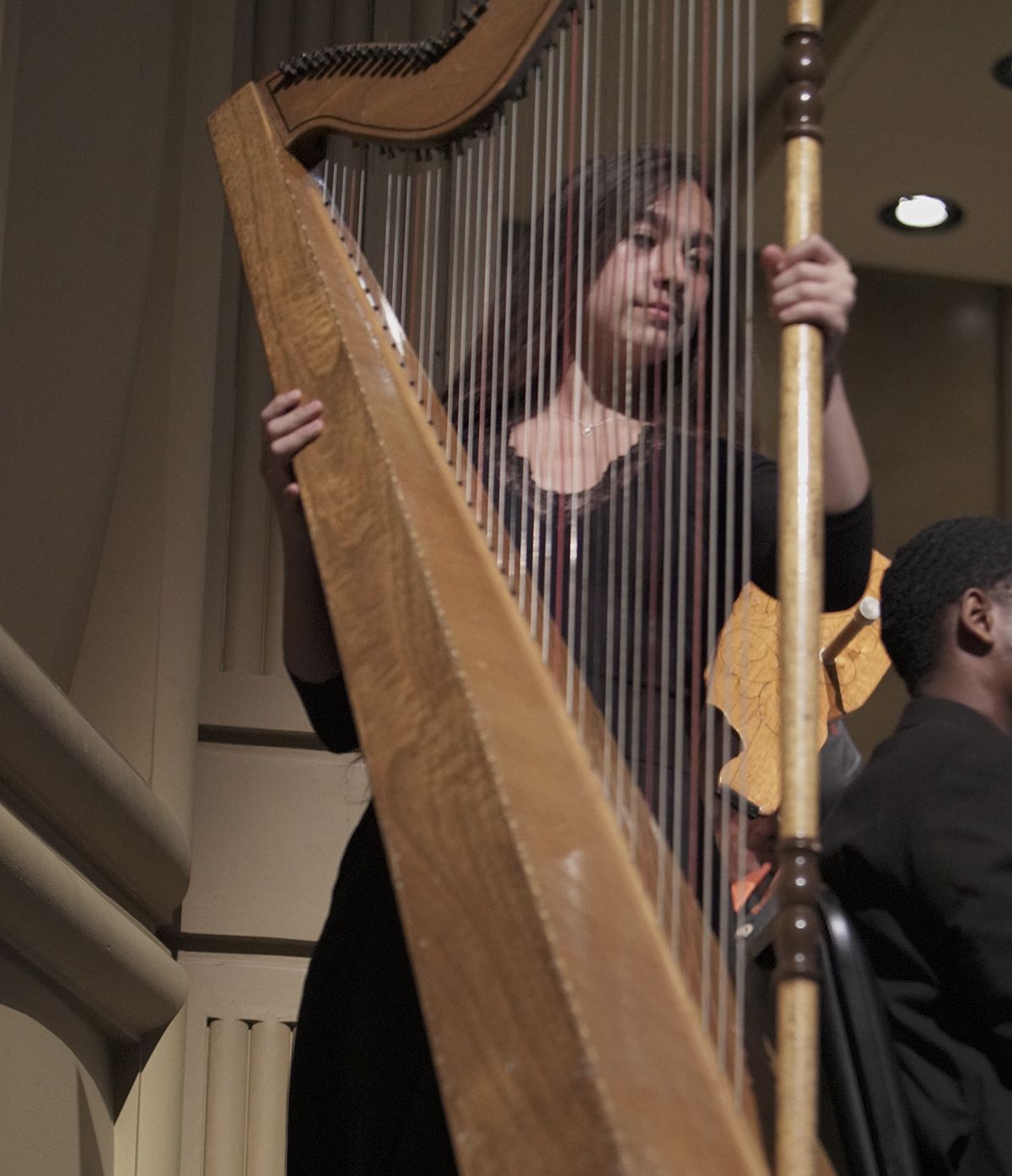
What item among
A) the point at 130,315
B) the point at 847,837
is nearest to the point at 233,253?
the point at 130,315

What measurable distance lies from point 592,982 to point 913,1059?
16.7 inches

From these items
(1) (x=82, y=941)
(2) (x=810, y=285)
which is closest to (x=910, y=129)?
(1) (x=82, y=941)

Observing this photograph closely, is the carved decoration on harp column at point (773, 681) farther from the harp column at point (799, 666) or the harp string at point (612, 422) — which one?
the harp column at point (799, 666)

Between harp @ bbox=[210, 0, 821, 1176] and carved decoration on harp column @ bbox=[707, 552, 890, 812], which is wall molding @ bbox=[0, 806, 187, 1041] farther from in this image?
carved decoration on harp column @ bbox=[707, 552, 890, 812]

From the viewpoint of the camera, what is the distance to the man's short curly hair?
1.71 metres

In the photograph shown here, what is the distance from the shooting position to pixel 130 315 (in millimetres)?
2695

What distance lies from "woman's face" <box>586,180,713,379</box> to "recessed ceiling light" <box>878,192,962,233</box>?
9.07 feet

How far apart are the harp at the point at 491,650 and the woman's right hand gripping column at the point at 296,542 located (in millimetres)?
20

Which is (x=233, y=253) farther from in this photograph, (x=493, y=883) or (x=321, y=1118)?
(x=493, y=883)

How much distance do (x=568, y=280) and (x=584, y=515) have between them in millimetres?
207

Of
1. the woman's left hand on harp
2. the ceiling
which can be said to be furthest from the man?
the ceiling

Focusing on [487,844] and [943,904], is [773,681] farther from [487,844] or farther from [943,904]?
[487,844]

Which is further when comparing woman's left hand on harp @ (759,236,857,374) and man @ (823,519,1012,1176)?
man @ (823,519,1012,1176)

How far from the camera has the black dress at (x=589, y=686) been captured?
1320 mm
